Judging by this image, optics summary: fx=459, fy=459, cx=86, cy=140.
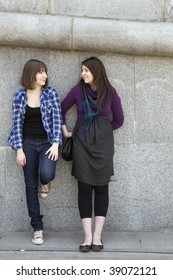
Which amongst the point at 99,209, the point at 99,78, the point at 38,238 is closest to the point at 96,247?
the point at 99,209

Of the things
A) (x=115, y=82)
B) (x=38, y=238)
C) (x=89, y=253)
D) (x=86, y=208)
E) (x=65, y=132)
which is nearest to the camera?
(x=89, y=253)

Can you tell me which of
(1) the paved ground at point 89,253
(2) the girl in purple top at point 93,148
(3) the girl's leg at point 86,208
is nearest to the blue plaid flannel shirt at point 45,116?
(2) the girl in purple top at point 93,148

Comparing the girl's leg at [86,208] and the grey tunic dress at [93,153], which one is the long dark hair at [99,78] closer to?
the grey tunic dress at [93,153]

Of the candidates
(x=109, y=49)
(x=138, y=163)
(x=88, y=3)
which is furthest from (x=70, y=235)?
(x=88, y=3)

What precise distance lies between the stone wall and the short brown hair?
0.32 meters

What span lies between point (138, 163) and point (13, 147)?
141 centimetres

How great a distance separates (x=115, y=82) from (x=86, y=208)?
1.44 meters

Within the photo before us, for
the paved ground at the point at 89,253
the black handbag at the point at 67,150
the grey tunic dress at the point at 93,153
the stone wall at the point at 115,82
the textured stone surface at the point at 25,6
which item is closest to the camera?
the paved ground at the point at 89,253

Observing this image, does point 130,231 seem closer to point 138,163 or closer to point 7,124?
point 138,163

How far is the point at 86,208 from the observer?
4688 millimetres

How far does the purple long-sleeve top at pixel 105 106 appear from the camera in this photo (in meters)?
4.78

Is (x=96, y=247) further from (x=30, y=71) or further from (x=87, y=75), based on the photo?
(x=30, y=71)

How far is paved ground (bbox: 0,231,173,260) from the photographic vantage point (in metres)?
4.50

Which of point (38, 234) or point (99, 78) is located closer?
point (99, 78)
